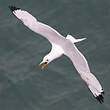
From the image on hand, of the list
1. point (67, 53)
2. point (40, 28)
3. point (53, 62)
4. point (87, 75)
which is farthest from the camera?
point (53, 62)

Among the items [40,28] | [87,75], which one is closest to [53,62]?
[40,28]

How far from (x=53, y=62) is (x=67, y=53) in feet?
14.4

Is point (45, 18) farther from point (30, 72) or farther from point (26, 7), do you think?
point (30, 72)

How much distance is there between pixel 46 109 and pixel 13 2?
7540 millimetres

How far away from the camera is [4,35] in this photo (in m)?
27.1

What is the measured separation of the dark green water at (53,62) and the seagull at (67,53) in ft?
10.2

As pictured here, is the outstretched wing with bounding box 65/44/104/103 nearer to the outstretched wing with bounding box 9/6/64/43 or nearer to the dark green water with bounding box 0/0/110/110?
the outstretched wing with bounding box 9/6/64/43

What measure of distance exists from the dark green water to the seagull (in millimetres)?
3100

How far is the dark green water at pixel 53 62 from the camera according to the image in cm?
2423

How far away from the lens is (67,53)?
845 inches

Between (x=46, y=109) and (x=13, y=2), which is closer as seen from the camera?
(x=46, y=109)

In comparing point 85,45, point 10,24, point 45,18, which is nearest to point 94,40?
point 85,45

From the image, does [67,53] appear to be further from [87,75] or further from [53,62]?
[53,62]

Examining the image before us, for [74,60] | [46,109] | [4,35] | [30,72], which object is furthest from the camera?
[4,35]
